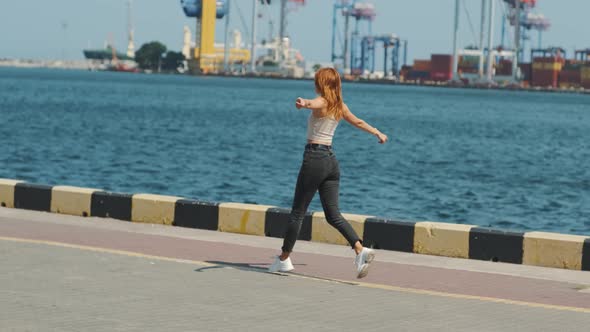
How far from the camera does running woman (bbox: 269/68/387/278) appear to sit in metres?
9.12

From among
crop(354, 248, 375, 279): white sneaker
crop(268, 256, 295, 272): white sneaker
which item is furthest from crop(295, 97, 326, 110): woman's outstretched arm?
crop(268, 256, 295, 272): white sneaker

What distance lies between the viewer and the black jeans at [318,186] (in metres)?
9.27

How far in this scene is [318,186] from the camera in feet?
30.8

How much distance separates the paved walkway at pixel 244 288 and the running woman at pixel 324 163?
223 millimetres

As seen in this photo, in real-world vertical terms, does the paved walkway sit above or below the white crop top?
below

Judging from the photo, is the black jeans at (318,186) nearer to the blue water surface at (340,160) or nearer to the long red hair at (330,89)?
the long red hair at (330,89)

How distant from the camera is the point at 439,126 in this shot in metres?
79.5

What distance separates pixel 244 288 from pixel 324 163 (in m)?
1.17

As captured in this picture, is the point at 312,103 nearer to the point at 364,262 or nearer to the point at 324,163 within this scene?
the point at 324,163

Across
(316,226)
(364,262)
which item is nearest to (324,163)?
(364,262)

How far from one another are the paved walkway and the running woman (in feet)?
0.73


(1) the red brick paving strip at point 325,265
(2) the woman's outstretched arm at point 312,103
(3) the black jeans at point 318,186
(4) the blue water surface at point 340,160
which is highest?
(2) the woman's outstretched arm at point 312,103

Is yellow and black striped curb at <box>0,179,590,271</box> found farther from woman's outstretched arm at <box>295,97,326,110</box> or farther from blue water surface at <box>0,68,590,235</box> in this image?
blue water surface at <box>0,68,590,235</box>

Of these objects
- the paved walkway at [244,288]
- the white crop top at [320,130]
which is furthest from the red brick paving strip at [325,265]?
the white crop top at [320,130]
